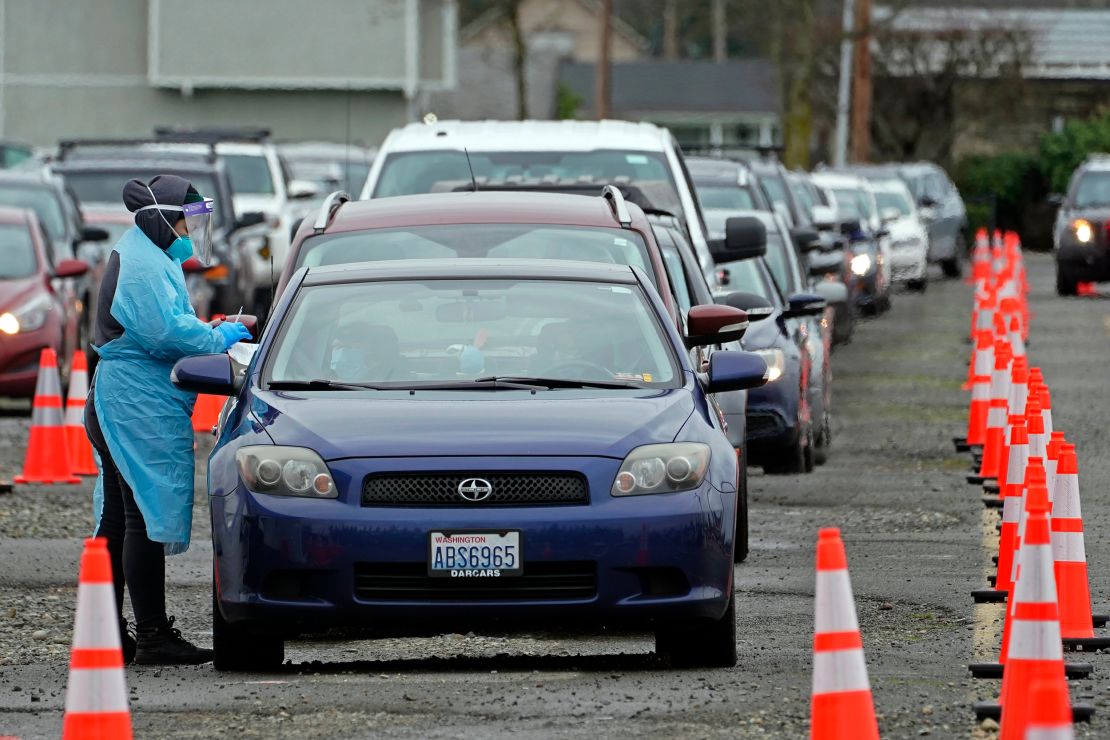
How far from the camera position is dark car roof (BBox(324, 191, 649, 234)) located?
35.3 feet

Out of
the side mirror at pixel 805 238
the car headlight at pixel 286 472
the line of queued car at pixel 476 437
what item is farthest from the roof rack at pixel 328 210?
the side mirror at pixel 805 238

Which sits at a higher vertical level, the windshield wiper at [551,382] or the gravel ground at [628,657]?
the windshield wiper at [551,382]

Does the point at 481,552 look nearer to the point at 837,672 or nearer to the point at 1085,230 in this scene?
the point at 837,672

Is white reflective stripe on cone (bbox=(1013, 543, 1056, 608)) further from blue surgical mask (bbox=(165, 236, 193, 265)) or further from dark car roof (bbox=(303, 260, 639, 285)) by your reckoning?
blue surgical mask (bbox=(165, 236, 193, 265))

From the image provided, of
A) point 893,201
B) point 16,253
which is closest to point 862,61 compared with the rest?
point 893,201

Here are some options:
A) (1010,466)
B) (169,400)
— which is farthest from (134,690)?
(1010,466)

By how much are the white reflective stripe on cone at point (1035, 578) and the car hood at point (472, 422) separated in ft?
4.80

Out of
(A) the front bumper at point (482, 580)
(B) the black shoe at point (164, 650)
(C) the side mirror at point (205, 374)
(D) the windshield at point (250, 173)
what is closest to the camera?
(A) the front bumper at point (482, 580)

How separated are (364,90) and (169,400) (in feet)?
177

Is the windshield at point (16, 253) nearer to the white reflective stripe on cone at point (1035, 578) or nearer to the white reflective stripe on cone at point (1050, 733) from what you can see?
the white reflective stripe on cone at point (1035, 578)

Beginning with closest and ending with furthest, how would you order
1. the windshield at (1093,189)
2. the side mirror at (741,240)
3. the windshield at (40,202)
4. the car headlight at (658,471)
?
the car headlight at (658,471)
the side mirror at (741,240)
the windshield at (40,202)
the windshield at (1093,189)

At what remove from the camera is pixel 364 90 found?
62750mm

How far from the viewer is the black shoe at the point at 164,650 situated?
9.15 metres

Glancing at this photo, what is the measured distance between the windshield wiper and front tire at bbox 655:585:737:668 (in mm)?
849
